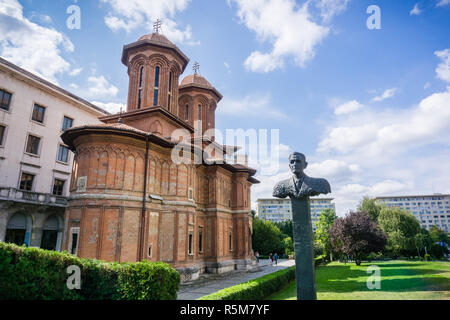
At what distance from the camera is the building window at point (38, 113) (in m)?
22.7

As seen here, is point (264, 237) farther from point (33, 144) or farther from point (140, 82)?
point (33, 144)

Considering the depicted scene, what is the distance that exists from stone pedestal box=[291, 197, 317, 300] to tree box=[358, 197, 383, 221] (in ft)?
120

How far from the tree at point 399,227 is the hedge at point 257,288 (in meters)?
24.4

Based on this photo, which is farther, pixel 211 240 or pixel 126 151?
pixel 211 240

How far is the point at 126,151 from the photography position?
51.3 ft

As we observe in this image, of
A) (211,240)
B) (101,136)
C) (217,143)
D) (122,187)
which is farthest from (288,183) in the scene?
(217,143)

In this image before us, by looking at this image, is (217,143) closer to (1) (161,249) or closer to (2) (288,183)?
(1) (161,249)

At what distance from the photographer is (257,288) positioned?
11008 millimetres

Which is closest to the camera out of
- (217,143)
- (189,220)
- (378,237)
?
(189,220)

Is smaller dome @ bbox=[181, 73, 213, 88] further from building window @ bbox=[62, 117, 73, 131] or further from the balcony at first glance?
the balcony

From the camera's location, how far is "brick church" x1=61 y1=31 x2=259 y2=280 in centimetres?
1444

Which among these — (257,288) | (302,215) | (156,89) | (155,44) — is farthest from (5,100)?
(302,215)
